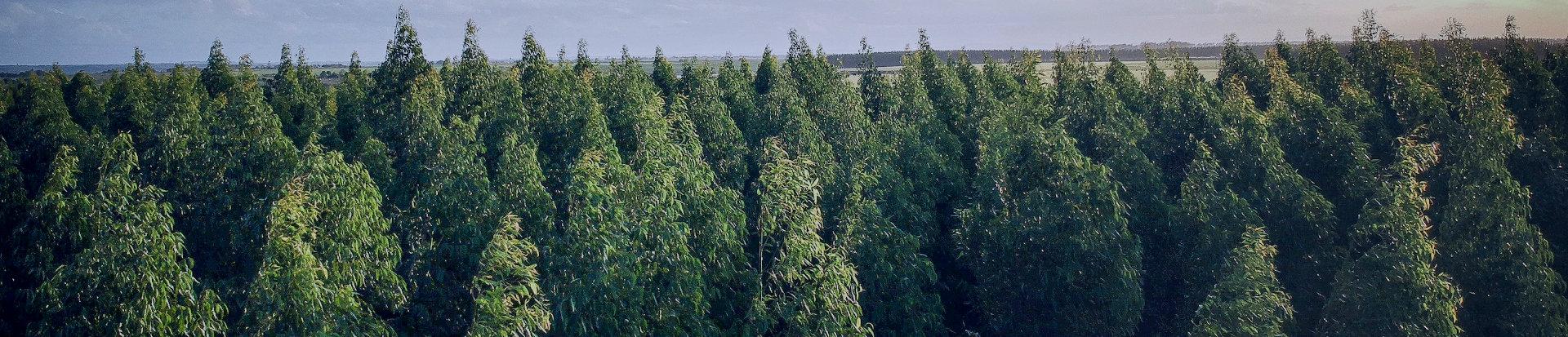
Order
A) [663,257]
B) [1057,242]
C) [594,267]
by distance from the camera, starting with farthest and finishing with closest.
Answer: [1057,242] < [663,257] < [594,267]

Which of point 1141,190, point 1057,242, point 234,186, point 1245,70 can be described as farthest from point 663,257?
point 1245,70

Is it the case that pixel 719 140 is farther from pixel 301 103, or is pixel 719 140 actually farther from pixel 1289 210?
pixel 301 103

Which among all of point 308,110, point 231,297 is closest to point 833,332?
point 231,297

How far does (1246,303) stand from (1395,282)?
18.1 ft

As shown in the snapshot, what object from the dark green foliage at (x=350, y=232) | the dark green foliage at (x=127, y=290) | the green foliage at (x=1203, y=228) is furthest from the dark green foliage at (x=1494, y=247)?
the dark green foliage at (x=127, y=290)

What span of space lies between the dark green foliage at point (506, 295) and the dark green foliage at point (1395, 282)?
60.6 ft

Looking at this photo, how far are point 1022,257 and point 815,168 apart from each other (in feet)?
18.9

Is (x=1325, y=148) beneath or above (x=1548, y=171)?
above

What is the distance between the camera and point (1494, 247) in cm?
2258

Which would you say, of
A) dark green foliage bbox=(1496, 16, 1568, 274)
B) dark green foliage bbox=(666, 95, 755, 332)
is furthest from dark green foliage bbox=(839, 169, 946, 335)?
dark green foliage bbox=(1496, 16, 1568, 274)

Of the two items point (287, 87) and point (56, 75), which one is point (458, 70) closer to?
point (287, 87)

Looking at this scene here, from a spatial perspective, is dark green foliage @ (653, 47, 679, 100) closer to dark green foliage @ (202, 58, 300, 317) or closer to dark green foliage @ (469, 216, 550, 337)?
dark green foliage @ (202, 58, 300, 317)

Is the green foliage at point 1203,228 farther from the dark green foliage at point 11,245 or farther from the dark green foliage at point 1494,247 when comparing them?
the dark green foliage at point 11,245

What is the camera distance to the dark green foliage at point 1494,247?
2206cm
